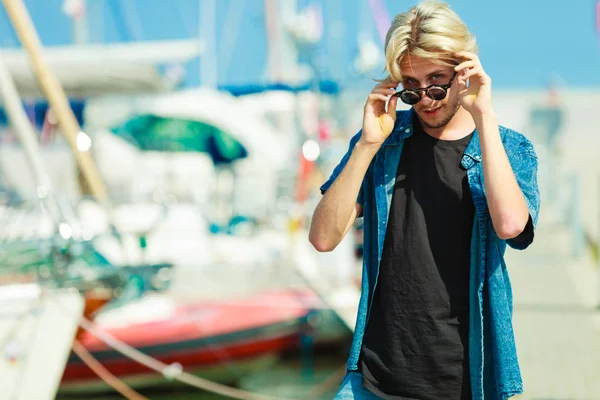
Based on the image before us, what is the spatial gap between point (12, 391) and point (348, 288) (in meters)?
3.81

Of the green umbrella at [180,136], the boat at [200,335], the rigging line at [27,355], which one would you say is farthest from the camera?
the green umbrella at [180,136]

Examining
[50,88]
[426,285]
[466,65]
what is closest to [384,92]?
[466,65]

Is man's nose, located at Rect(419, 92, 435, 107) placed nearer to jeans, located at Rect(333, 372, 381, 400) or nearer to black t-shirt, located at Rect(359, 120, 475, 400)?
black t-shirt, located at Rect(359, 120, 475, 400)

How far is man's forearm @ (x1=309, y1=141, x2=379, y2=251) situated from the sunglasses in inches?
6.4

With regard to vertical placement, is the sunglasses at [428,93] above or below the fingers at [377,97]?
below

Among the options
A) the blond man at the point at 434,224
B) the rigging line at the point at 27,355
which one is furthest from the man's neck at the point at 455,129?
the rigging line at the point at 27,355

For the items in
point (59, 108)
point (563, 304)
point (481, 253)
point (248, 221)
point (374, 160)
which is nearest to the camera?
point (481, 253)

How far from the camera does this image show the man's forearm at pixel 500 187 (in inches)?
79.0

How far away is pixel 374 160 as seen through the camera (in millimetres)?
2336

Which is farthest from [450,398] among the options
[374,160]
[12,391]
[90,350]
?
[90,350]

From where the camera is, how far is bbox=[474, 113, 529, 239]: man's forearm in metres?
2.01

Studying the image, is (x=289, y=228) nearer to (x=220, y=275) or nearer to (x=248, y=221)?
(x=220, y=275)

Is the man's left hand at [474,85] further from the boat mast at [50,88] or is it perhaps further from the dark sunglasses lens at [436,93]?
the boat mast at [50,88]

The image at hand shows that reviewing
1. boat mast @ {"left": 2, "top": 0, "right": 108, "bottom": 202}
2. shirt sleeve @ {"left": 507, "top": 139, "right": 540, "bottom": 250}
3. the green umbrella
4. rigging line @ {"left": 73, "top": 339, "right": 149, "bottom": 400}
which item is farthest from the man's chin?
the green umbrella
